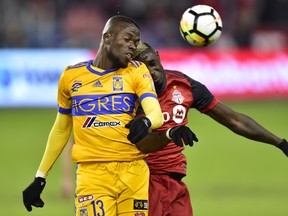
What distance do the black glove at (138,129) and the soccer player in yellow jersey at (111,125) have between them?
368mm

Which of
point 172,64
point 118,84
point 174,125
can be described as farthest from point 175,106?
point 172,64

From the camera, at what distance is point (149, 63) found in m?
7.70

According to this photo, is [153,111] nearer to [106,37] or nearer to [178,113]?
[106,37]

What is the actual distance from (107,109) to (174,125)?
97 centimetres

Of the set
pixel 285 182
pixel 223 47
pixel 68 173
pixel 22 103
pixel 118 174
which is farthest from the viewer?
pixel 223 47

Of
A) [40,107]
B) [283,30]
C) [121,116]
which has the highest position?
[121,116]

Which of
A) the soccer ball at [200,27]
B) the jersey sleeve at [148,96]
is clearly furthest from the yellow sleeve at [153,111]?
the soccer ball at [200,27]

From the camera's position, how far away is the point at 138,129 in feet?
21.3

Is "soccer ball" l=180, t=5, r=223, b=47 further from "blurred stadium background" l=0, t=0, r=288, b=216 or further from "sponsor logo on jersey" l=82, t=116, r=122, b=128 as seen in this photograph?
"blurred stadium background" l=0, t=0, r=288, b=216

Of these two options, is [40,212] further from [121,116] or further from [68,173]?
[121,116]

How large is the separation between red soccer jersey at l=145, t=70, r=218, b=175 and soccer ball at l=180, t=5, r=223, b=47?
2.45 ft

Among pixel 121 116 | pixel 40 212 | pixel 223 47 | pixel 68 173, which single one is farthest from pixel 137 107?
pixel 223 47

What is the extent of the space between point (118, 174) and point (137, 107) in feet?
1.98

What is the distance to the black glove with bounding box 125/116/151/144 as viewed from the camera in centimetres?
648
